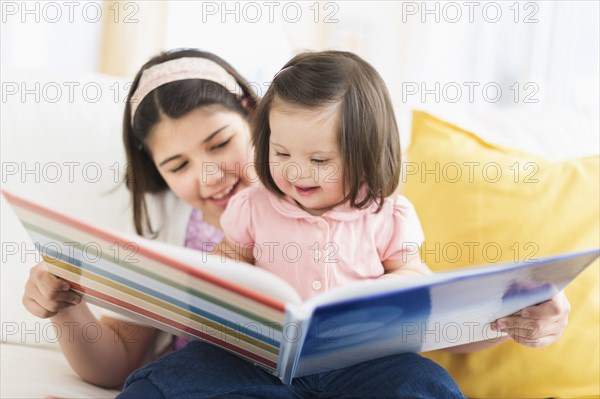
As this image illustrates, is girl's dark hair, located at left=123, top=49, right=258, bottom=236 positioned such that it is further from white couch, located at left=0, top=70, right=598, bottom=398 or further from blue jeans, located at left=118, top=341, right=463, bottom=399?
blue jeans, located at left=118, top=341, right=463, bottom=399

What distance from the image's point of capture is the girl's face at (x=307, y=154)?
94 cm

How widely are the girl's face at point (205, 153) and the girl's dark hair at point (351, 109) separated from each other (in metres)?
0.18

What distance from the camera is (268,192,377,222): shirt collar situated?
3.30ft

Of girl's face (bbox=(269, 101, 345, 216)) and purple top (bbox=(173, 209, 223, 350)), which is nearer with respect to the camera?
girl's face (bbox=(269, 101, 345, 216))

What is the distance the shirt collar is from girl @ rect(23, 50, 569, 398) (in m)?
0.20

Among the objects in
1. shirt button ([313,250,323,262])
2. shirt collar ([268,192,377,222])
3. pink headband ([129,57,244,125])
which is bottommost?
shirt button ([313,250,323,262])

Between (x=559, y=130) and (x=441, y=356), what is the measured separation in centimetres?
55

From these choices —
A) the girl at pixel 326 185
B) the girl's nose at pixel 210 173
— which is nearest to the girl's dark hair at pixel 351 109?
the girl at pixel 326 185

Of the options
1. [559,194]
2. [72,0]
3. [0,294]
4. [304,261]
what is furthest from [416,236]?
[72,0]

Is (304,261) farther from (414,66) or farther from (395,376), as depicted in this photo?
(414,66)

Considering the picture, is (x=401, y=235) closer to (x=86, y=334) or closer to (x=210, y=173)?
(x=210, y=173)

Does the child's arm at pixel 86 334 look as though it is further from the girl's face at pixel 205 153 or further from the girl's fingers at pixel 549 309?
the girl's fingers at pixel 549 309

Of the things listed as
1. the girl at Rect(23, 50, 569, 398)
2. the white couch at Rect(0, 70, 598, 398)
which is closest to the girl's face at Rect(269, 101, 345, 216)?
the girl at Rect(23, 50, 569, 398)

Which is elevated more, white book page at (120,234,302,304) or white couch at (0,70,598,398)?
white book page at (120,234,302,304)
